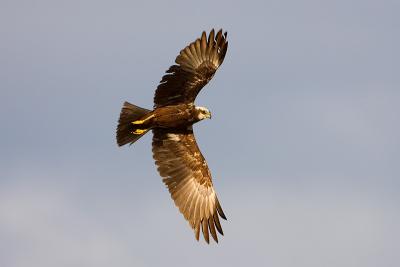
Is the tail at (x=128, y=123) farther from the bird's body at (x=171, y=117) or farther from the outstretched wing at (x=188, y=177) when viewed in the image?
the outstretched wing at (x=188, y=177)

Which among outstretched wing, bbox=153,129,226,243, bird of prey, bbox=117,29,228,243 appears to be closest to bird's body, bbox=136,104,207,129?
bird of prey, bbox=117,29,228,243

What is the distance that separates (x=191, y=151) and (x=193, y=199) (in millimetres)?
1108

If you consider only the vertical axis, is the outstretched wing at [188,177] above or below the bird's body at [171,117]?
below

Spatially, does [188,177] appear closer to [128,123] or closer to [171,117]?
[171,117]

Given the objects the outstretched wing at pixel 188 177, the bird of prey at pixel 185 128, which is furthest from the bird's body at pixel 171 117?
the outstretched wing at pixel 188 177

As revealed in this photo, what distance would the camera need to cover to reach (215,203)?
1805 cm

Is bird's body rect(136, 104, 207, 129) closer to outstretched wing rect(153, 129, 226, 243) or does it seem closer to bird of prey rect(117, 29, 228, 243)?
bird of prey rect(117, 29, 228, 243)

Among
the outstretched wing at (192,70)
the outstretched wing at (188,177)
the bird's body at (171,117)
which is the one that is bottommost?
the outstretched wing at (188,177)

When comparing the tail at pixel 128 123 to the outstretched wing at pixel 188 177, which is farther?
the outstretched wing at pixel 188 177

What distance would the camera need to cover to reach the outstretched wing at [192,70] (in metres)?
17.6

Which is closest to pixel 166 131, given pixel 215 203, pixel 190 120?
pixel 190 120

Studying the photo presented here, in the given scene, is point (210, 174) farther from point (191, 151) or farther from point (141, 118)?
point (141, 118)

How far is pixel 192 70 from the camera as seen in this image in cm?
1781

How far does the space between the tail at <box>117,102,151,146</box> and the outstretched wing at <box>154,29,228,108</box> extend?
390 mm
